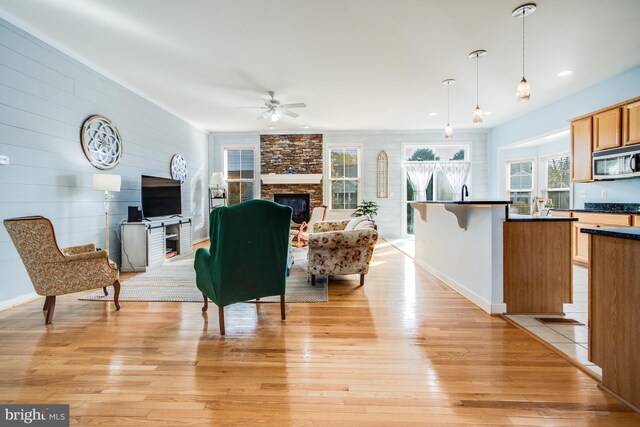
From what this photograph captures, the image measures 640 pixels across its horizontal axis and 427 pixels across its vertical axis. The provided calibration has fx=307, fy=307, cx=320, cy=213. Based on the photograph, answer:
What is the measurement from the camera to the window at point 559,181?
19.8ft

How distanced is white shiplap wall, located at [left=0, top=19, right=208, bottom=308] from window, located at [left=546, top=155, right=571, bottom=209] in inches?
309

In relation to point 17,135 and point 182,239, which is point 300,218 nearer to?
point 182,239

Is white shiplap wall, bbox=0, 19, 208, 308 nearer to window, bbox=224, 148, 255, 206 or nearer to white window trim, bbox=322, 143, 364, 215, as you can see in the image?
window, bbox=224, 148, 255, 206

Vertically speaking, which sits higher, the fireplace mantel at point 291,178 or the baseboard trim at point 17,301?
the fireplace mantel at point 291,178

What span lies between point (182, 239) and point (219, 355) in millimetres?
3913

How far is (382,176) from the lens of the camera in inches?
A: 312

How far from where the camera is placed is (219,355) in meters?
2.07

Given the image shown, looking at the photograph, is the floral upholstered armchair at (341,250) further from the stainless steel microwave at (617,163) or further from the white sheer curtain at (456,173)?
the white sheer curtain at (456,173)

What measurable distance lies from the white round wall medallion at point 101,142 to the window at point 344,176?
4821mm

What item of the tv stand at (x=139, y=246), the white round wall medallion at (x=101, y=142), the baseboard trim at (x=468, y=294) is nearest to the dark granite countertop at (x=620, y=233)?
the baseboard trim at (x=468, y=294)

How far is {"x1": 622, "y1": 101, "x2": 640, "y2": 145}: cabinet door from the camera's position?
3.91 metres

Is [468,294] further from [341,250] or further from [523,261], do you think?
[341,250]

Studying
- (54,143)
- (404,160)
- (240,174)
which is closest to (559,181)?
(404,160)

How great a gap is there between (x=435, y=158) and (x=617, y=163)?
4.01 metres
